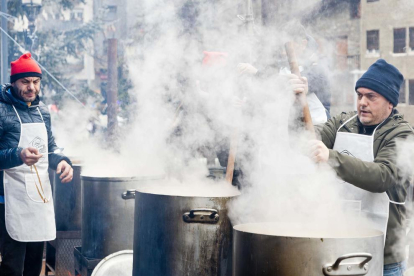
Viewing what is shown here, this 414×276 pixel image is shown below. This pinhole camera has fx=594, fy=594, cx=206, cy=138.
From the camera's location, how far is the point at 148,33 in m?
6.21

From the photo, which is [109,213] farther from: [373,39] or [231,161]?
[373,39]

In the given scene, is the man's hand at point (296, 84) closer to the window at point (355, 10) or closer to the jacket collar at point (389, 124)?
the jacket collar at point (389, 124)

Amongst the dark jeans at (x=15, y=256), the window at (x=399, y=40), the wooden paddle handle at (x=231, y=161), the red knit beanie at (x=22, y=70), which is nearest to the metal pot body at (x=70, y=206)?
the dark jeans at (x=15, y=256)

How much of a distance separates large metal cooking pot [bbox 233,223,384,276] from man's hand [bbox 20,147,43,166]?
76.1 inches

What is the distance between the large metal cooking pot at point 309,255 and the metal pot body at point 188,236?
600 mm

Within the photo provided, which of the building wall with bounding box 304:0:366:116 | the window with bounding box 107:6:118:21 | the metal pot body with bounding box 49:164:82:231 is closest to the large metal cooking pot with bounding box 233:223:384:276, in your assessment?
the metal pot body with bounding box 49:164:82:231

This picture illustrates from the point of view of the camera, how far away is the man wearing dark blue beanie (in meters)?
2.63

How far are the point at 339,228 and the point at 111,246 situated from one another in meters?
1.89

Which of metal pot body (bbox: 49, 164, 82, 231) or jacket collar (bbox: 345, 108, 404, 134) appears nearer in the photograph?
jacket collar (bbox: 345, 108, 404, 134)

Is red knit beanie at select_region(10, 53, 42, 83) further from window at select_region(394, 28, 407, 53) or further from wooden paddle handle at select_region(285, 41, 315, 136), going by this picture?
window at select_region(394, 28, 407, 53)

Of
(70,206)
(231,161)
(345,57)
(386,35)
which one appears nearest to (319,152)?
(231,161)

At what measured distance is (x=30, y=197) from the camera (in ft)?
13.3

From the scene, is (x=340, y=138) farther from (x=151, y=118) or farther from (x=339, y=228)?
(x=151, y=118)

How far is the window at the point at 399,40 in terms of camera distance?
24875 mm
